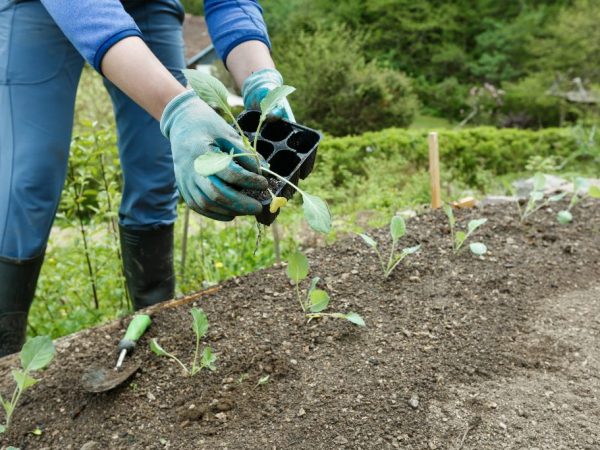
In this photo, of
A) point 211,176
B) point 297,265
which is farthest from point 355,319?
point 211,176

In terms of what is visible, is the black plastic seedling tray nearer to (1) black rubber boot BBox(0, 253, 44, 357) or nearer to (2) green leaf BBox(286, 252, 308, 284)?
(2) green leaf BBox(286, 252, 308, 284)

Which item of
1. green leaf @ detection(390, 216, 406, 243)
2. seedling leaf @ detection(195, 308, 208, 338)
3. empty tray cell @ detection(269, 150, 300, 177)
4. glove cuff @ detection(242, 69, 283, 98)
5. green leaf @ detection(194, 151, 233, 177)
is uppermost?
green leaf @ detection(194, 151, 233, 177)

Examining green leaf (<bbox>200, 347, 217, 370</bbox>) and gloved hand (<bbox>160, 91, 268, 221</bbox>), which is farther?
green leaf (<bbox>200, 347, 217, 370</bbox>)

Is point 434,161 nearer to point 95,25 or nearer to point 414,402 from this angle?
point 414,402

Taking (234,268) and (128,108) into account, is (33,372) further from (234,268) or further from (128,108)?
(234,268)

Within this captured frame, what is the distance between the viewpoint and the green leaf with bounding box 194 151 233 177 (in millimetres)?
999

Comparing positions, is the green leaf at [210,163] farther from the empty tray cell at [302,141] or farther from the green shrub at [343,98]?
the green shrub at [343,98]

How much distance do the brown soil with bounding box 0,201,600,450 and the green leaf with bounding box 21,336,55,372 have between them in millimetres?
194

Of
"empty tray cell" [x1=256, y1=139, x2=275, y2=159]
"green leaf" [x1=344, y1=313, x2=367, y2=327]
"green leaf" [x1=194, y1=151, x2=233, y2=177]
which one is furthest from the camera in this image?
"green leaf" [x1=344, y1=313, x2=367, y2=327]

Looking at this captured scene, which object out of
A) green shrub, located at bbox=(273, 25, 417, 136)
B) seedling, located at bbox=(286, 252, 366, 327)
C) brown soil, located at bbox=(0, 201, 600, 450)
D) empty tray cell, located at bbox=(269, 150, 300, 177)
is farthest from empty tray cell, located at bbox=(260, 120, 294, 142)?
green shrub, located at bbox=(273, 25, 417, 136)

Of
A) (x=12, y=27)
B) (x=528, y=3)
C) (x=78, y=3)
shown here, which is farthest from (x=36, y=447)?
(x=528, y=3)

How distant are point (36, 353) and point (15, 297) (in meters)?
0.52

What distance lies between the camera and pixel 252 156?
1.19 m

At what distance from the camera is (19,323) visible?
1.75m
